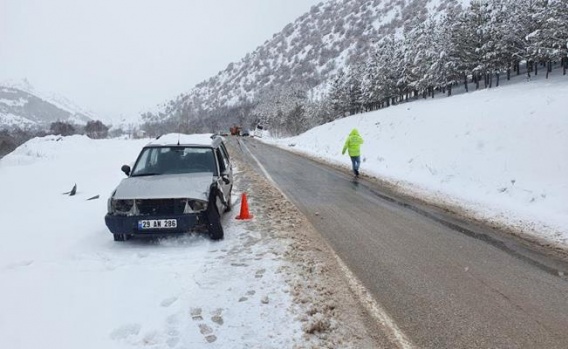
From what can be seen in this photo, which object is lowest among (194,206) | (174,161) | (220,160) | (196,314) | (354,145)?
(196,314)

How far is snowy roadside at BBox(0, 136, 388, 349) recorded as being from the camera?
3789 mm

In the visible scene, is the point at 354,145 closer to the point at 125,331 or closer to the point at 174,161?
the point at 174,161

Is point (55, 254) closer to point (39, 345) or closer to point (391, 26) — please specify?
point (39, 345)

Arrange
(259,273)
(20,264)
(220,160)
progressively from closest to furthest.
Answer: (259,273), (20,264), (220,160)

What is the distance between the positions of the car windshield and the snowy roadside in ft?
4.32

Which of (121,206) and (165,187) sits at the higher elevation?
(165,187)

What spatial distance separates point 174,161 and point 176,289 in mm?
3758

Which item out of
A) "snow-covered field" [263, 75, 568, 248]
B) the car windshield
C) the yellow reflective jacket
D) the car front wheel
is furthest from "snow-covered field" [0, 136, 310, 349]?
the yellow reflective jacket

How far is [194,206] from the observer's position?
650 centimetres

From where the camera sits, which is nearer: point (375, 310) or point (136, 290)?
point (375, 310)

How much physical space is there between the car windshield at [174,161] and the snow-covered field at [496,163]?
599cm

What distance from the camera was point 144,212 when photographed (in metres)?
6.39

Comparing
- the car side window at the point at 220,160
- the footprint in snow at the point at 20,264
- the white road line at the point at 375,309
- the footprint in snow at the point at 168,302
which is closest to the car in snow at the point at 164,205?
the car side window at the point at 220,160

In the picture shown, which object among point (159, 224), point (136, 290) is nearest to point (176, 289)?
point (136, 290)
